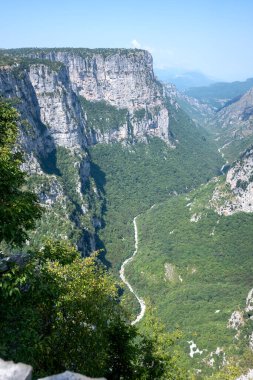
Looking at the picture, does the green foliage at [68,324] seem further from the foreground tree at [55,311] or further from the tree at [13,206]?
the tree at [13,206]

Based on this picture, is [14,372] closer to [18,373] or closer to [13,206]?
[18,373]

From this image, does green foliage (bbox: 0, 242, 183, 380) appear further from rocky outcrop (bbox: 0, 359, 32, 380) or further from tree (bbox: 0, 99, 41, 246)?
rocky outcrop (bbox: 0, 359, 32, 380)

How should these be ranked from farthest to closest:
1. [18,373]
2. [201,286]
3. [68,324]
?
[201,286], [68,324], [18,373]

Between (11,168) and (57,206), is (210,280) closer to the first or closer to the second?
(57,206)

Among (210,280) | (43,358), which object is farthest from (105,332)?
(210,280)

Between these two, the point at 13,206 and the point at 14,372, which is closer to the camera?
the point at 14,372

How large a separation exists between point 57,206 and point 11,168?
16711cm

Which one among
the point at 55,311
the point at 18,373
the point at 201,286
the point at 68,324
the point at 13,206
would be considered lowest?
the point at 201,286

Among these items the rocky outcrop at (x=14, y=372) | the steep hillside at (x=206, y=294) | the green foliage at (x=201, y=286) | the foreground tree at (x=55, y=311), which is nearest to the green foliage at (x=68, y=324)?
the foreground tree at (x=55, y=311)

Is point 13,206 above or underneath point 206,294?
above

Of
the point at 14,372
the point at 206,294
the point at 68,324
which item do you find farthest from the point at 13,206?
the point at 206,294

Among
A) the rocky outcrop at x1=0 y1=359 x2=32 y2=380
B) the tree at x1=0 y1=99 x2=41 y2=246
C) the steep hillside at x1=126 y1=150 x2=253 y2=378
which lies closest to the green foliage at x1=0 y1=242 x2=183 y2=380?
the tree at x1=0 y1=99 x2=41 y2=246

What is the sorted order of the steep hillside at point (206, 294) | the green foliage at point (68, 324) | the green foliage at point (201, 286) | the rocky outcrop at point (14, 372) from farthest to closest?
the green foliage at point (201, 286) → the steep hillside at point (206, 294) → the green foliage at point (68, 324) → the rocky outcrop at point (14, 372)

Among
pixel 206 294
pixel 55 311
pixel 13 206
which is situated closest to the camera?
pixel 13 206
